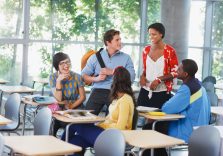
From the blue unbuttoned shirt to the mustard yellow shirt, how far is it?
0.63m

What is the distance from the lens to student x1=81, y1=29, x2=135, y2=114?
557 centimetres

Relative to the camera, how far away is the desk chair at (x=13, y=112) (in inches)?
229

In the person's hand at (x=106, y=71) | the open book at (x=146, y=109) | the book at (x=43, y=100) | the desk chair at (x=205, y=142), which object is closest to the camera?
the desk chair at (x=205, y=142)

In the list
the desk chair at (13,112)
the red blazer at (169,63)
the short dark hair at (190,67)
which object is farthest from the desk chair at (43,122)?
the red blazer at (169,63)

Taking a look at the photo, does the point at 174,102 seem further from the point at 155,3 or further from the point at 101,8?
the point at 155,3

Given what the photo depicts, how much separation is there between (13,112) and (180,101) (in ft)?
7.30

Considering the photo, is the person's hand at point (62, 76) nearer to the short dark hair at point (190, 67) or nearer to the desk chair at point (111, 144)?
the short dark hair at point (190, 67)

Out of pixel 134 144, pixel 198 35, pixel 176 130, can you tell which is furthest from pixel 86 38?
pixel 134 144

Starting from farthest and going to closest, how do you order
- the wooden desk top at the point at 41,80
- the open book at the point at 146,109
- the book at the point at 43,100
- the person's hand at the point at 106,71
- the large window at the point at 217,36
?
1. the large window at the point at 217,36
2. the wooden desk top at the point at 41,80
3. the book at the point at 43,100
4. the person's hand at the point at 106,71
5. the open book at the point at 146,109

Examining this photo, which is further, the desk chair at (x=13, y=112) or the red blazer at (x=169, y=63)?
the desk chair at (x=13, y=112)

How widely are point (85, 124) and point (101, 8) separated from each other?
563cm

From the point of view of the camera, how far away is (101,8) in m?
10.2

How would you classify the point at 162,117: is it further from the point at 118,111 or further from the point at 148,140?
the point at 148,140

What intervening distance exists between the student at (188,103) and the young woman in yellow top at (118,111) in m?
0.59
